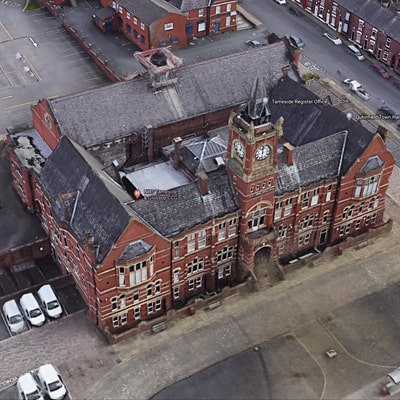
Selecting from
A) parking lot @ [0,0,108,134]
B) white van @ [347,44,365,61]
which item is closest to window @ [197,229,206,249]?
parking lot @ [0,0,108,134]

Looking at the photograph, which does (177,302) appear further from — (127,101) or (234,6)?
(234,6)

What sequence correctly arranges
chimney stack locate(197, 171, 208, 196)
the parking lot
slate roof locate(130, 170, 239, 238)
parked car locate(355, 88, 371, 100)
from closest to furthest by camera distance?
slate roof locate(130, 170, 239, 238) → chimney stack locate(197, 171, 208, 196) → the parking lot → parked car locate(355, 88, 371, 100)

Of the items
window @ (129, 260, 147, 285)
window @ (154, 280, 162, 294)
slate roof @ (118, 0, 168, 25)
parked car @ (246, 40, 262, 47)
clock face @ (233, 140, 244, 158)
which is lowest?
parked car @ (246, 40, 262, 47)

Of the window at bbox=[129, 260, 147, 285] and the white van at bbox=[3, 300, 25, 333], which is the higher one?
the window at bbox=[129, 260, 147, 285]

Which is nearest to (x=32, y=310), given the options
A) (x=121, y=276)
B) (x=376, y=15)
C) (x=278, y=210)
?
(x=121, y=276)

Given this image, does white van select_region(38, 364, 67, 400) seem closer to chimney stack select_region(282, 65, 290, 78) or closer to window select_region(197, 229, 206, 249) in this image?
window select_region(197, 229, 206, 249)

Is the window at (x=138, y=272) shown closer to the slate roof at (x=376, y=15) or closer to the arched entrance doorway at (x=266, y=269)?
the arched entrance doorway at (x=266, y=269)
